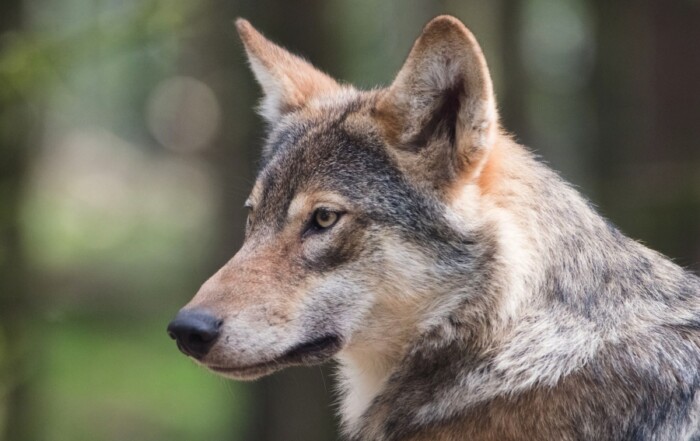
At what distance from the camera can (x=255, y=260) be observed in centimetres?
423

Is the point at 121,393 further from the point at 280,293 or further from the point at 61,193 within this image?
the point at 280,293

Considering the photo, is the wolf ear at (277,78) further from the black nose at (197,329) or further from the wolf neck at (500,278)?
the black nose at (197,329)

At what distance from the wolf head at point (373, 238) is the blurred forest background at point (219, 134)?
2043mm

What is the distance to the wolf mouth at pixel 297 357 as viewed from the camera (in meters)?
4.04

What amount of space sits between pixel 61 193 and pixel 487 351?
1852 cm

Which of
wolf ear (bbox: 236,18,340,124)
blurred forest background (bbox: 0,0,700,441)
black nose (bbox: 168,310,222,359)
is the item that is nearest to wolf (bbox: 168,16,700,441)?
black nose (bbox: 168,310,222,359)

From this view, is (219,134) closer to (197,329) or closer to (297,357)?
(297,357)

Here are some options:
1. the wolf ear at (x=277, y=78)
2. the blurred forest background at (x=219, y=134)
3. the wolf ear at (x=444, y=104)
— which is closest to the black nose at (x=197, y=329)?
the wolf ear at (x=444, y=104)

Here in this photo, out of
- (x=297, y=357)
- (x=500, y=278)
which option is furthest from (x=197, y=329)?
(x=500, y=278)

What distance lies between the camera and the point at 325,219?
427 cm

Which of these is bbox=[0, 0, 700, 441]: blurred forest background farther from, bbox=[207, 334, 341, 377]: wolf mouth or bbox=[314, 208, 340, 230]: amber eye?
bbox=[314, 208, 340, 230]: amber eye

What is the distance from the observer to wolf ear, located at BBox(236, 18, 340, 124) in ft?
16.9

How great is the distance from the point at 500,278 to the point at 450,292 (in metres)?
0.21

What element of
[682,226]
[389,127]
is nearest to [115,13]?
[389,127]
